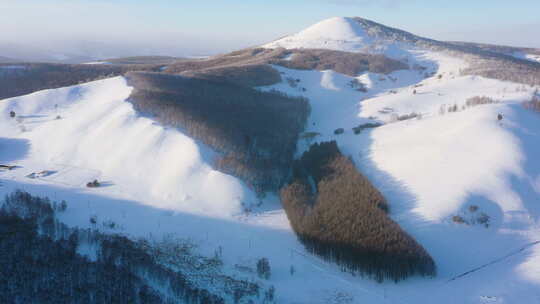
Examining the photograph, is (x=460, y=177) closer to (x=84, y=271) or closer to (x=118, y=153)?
(x=84, y=271)

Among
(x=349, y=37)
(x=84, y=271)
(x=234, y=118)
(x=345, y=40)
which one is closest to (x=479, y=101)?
(x=234, y=118)

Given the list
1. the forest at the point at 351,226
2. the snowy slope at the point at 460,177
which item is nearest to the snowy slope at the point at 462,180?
the snowy slope at the point at 460,177

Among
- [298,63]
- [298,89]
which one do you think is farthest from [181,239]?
[298,63]

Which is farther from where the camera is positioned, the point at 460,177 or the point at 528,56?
the point at 528,56

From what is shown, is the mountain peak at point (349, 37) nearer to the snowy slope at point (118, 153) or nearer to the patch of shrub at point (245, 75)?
the patch of shrub at point (245, 75)

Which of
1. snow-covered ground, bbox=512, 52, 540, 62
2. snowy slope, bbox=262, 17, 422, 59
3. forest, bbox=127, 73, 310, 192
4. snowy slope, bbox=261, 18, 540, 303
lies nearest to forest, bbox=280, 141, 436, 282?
snowy slope, bbox=261, 18, 540, 303

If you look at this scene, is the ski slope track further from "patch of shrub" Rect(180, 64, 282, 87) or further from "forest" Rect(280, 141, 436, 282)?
"patch of shrub" Rect(180, 64, 282, 87)
